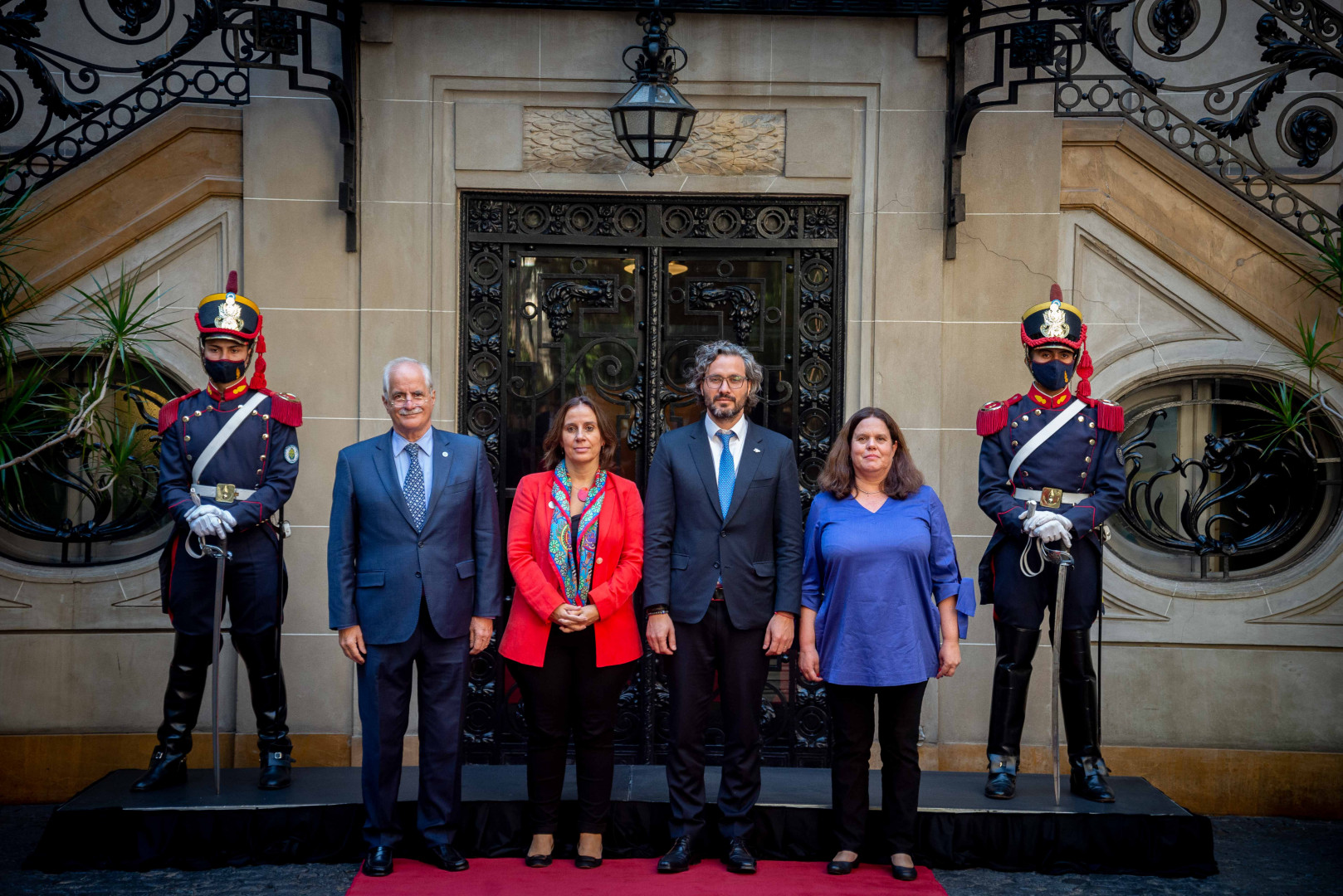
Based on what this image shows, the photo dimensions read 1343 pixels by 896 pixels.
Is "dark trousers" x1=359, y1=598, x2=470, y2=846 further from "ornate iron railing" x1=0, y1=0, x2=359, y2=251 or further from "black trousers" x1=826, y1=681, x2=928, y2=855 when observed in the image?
"ornate iron railing" x1=0, y1=0, x2=359, y2=251

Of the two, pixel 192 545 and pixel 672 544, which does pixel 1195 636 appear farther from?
pixel 192 545

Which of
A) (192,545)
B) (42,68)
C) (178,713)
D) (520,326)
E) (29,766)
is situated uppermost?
(42,68)

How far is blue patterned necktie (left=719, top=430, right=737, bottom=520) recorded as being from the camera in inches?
201

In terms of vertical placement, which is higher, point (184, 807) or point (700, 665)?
point (700, 665)

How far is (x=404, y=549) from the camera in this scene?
502cm

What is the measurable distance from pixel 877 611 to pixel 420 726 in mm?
1862

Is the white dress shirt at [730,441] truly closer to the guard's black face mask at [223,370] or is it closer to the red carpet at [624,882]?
the red carpet at [624,882]

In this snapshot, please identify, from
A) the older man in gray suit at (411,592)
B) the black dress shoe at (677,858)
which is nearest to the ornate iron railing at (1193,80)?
the older man in gray suit at (411,592)

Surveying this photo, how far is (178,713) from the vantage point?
5.53 m

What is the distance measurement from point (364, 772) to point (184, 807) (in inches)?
31.2

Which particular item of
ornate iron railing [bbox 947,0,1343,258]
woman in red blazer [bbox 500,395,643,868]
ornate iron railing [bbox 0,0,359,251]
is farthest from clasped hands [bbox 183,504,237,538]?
ornate iron railing [bbox 947,0,1343,258]

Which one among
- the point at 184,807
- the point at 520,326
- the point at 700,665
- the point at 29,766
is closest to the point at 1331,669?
the point at 700,665

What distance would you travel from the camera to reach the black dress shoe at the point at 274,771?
549 centimetres

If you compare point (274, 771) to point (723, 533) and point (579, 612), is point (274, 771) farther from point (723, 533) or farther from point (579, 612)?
point (723, 533)
